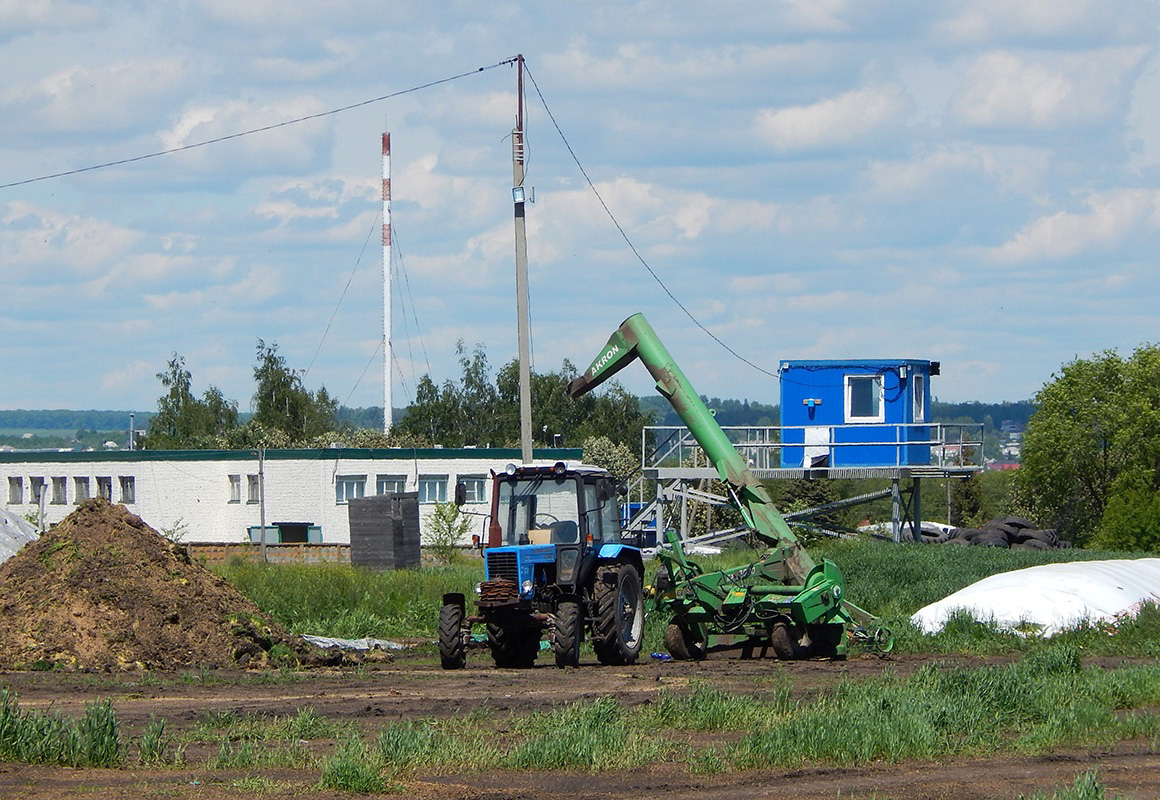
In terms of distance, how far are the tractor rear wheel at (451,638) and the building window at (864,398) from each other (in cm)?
2282

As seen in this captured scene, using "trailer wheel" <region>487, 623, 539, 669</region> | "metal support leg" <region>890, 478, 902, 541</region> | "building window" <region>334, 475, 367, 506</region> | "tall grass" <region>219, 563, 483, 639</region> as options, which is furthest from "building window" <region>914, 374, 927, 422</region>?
"building window" <region>334, 475, 367, 506</region>

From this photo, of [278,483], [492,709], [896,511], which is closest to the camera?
[492,709]

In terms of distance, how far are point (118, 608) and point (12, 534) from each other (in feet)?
40.2

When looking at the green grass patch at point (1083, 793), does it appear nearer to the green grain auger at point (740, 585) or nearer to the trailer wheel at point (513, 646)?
the green grain auger at point (740, 585)

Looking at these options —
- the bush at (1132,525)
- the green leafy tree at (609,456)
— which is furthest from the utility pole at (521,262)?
the green leafy tree at (609,456)

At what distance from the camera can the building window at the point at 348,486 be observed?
213 ft

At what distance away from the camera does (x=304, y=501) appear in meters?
64.9

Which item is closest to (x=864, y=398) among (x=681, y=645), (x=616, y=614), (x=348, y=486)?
(x=681, y=645)

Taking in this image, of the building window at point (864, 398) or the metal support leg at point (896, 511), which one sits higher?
the building window at point (864, 398)

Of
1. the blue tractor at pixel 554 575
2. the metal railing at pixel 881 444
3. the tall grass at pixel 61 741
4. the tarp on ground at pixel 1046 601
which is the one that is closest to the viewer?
the tall grass at pixel 61 741

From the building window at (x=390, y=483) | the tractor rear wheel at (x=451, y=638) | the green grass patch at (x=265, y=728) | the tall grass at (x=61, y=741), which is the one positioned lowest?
the building window at (x=390, y=483)

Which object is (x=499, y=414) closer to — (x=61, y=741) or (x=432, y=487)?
(x=432, y=487)

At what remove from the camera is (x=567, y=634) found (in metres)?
19.1

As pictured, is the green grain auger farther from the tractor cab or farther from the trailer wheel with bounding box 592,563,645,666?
the tractor cab
